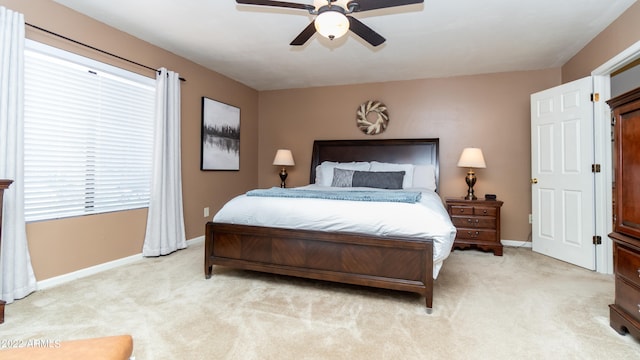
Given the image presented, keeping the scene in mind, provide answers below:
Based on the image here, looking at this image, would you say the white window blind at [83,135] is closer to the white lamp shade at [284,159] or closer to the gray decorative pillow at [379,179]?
the white lamp shade at [284,159]

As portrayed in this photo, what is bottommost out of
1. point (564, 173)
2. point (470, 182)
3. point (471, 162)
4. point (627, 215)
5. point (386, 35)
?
point (627, 215)

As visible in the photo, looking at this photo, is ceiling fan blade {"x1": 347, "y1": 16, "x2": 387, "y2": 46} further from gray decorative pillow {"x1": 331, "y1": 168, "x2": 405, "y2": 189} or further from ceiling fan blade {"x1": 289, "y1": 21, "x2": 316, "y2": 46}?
gray decorative pillow {"x1": 331, "y1": 168, "x2": 405, "y2": 189}

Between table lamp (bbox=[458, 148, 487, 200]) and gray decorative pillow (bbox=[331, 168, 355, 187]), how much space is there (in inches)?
56.7

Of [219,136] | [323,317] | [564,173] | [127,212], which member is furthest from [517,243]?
[127,212]

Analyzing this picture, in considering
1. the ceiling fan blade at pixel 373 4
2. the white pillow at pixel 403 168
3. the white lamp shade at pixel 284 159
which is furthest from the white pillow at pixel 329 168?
the ceiling fan blade at pixel 373 4

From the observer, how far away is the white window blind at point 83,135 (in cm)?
246

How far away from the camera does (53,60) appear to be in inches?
101

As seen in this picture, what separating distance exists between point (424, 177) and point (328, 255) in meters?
2.37

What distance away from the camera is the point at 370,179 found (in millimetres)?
3980

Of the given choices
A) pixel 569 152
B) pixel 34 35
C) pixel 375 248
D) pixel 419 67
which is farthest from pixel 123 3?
pixel 569 152

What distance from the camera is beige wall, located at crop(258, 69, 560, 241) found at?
4.13 m

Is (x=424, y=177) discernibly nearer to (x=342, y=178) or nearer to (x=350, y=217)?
(x=342, y=178)

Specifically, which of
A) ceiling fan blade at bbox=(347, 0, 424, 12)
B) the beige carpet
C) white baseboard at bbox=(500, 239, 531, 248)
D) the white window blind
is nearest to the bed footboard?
the beige carpet

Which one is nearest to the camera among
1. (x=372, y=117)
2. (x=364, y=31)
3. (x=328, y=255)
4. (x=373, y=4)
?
(x=373, y=4)
